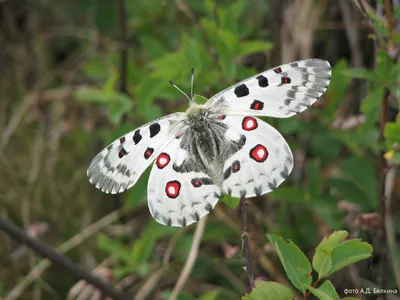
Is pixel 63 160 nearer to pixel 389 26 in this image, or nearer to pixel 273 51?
pixel 273 51

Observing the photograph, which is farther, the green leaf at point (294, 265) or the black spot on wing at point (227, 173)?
the black spot on wing at point (227, 173)

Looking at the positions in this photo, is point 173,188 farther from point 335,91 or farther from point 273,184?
point 335,91

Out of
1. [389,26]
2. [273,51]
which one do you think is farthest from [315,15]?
[389,26]

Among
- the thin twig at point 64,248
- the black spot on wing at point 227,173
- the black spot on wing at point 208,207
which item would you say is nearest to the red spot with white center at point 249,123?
the black spot on wing at point 227,173

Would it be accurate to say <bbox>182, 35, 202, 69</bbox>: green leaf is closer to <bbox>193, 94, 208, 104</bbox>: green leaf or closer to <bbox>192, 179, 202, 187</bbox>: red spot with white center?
<bbox>193, 94, 208, 104</bbox>: green leaf

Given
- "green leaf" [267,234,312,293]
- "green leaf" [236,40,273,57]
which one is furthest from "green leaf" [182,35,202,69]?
"green leaf" [267,234,312,293]

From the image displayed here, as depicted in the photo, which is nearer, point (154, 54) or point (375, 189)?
point (375, 189)

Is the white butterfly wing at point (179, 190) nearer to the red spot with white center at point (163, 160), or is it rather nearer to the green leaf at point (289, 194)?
the red spot with white center at point (163, 160)
